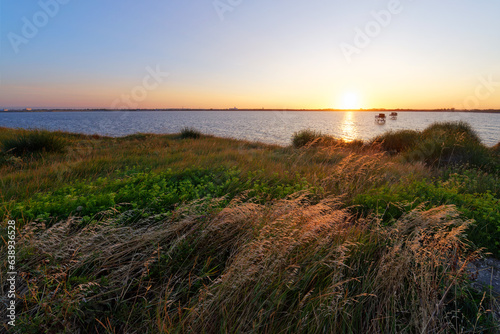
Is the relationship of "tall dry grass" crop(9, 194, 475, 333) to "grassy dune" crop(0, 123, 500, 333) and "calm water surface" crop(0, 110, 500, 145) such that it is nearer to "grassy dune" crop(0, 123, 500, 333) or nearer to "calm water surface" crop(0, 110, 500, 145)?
"grassy dune" crop(0, 123, 500, 333)

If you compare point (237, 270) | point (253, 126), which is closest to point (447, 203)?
point (237, 270)

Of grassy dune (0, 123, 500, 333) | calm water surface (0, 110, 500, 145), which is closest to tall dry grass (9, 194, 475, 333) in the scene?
grassy dune (0, 123, 500, 333)

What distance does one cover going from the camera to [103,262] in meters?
2.39

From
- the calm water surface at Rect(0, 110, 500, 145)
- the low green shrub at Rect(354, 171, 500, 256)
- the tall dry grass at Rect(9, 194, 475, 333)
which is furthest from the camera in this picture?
the calm water surface at Rect(0, 110, 500, 145)

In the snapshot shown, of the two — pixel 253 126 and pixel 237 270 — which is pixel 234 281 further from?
pixel 253 126

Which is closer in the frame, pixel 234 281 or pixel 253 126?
pixel 234 281

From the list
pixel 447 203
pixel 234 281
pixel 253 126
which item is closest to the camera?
pixel 234 281

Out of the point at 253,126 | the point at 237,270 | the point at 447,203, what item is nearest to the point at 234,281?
the point at 237,270

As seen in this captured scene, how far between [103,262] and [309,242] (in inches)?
90.4

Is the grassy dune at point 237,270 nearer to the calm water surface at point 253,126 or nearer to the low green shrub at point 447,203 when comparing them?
the low green shrub at point 447,203

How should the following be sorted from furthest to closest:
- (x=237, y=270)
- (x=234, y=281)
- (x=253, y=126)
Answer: (x=253, y=126) → (x=237, y=270) → (x=234, y=281)

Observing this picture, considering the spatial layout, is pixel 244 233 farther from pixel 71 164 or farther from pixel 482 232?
pixel 71 164

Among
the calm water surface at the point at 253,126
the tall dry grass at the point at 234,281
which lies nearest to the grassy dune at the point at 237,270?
the tall dry grass at the point at 234,281

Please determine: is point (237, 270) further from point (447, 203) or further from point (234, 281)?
point (447, 203)
